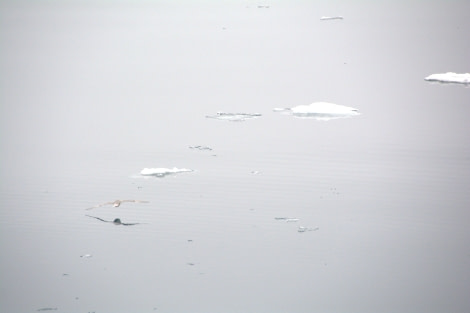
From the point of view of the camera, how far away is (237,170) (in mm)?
4484

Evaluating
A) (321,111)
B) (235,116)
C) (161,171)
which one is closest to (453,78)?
(321,111)

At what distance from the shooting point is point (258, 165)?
14.9ft

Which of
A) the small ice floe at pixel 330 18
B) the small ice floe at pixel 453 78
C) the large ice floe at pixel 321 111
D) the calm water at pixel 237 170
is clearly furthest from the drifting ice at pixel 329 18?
the large ice floe at pixel 321 111

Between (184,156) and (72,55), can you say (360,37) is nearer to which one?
(72,55)

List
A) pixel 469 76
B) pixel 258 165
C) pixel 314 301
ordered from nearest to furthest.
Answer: pixel 314 301
pixel 258 165
pixel 469 76

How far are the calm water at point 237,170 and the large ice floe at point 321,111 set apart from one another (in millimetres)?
79

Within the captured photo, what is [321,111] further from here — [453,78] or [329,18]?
→ [329,18]

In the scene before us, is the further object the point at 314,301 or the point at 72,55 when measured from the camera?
the point at 72,55

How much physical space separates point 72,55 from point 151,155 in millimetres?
2544

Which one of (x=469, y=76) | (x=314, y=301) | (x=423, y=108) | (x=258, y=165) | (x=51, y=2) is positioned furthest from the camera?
(x=51, y=2)

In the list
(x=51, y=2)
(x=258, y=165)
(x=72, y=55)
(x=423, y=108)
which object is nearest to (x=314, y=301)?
(x=258, y=165)

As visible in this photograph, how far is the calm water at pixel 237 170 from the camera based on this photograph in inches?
134

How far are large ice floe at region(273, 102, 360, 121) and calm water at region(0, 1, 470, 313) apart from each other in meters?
0.08

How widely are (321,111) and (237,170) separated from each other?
1042mm
